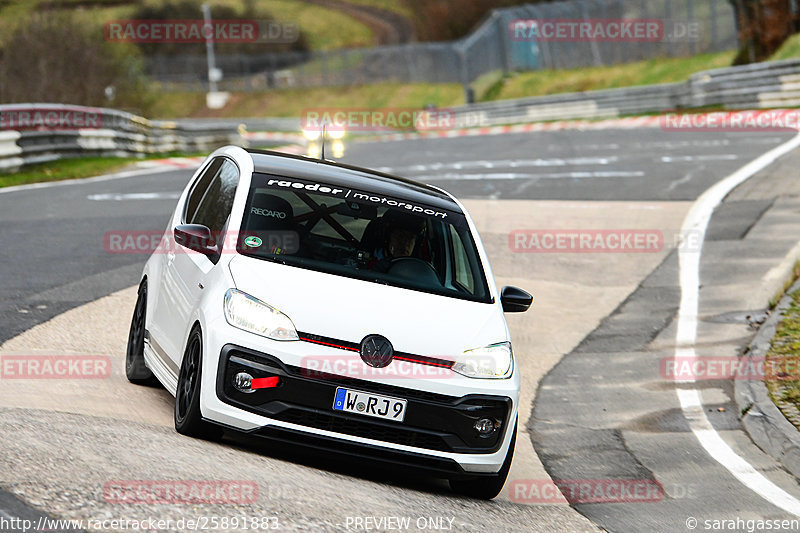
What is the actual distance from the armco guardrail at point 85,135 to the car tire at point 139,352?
13412mm

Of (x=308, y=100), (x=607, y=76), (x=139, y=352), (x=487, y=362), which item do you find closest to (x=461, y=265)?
(x=487, y=362)

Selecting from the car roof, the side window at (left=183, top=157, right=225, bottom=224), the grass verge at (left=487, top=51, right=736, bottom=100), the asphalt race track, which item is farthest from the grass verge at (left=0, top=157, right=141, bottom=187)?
the grass verge at (left=487, top=51, right=736, bottom=100)

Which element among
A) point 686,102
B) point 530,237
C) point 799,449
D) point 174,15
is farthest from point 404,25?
point 799,449

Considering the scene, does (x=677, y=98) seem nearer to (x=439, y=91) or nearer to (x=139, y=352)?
(x=139, y=352)

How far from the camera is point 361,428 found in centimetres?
617

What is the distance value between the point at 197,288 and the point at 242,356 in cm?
88

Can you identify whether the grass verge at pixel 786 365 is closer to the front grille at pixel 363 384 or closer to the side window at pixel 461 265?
the side window at pixel 461 265

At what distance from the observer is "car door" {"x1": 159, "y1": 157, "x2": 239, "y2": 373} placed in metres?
6.92

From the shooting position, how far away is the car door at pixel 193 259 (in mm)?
6922

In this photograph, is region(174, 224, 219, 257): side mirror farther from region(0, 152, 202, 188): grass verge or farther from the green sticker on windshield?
region(0, 152, 202, 188): grass verge

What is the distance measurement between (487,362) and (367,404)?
730 millimetres

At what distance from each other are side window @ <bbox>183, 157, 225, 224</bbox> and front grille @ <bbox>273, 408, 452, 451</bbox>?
7.26ft

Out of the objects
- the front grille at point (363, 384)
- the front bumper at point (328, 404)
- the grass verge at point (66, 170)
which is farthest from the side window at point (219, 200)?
the grass verge at point (66, 170)

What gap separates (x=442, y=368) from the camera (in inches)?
247
